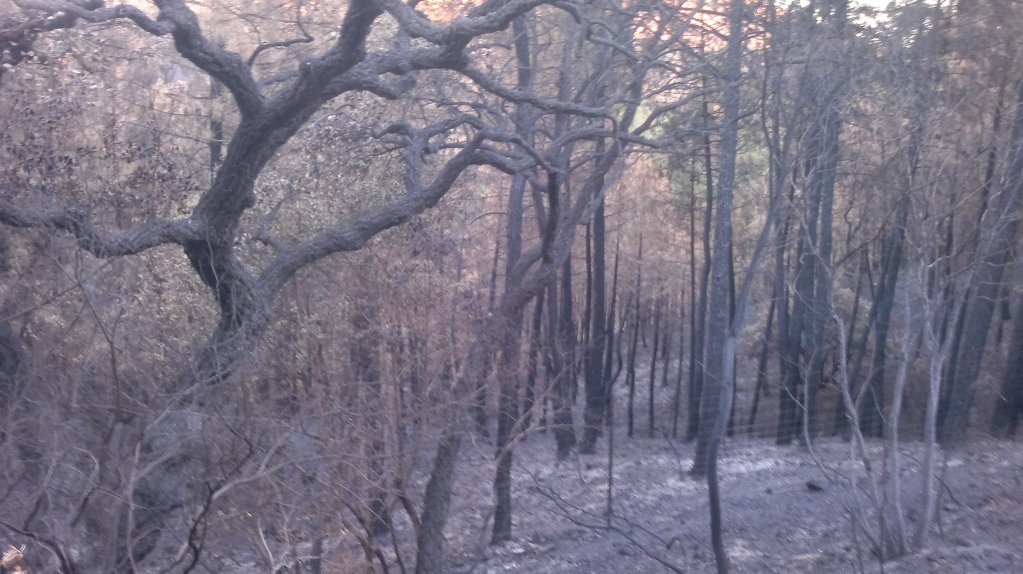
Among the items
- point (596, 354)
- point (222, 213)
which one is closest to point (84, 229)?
point (222, 213)

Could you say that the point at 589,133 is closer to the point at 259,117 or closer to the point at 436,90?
the point at 436,90

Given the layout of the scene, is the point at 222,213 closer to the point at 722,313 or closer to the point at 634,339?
the point at 722,313

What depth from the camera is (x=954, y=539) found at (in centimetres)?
1127

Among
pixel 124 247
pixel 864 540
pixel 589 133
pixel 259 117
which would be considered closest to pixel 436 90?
pixel 589 133

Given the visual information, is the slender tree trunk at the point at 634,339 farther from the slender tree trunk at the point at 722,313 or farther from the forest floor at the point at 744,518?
the slender tree trunk at the point at 722,313

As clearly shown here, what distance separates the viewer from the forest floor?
11.2 m

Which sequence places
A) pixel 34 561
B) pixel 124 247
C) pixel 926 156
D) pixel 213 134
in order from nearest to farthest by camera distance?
1. pixel 34 561
2. pixel 124 247
3. pixel 926 156
4. pixel 213 134

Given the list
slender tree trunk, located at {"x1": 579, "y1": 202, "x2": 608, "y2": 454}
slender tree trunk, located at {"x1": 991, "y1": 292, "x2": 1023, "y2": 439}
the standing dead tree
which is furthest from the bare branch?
slender tree trunk, located at {"x1": 991, "y1": 292, "x2": 1023, "y2": 439}

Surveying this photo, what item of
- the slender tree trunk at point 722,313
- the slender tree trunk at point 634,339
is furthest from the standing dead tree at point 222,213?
the slender tree trunk at point 634,339

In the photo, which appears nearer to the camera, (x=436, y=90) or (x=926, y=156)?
(x=926, y=156)

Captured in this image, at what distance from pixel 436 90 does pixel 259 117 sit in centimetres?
503

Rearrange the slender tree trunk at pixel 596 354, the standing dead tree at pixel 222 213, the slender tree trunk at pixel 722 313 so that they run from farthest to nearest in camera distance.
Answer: the slender tree trunk at pixel 596 354, the slender tree trunk at pixel 722 313, the standing dead tree at pixel 222 213

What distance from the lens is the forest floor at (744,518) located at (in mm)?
Answer: 11195

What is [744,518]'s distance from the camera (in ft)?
46.7
